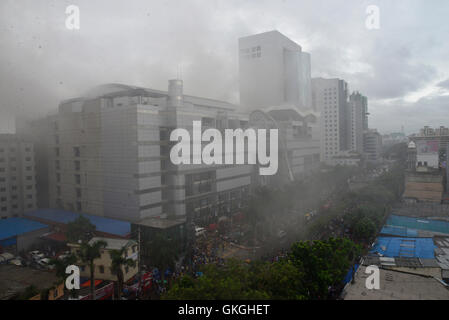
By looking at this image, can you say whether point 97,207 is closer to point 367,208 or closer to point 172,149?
Answer: point 172,149

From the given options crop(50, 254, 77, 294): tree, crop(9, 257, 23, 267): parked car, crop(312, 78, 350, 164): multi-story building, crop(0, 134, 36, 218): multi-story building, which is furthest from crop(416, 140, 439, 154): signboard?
crop(0, 134, 36, 218): multi-story building

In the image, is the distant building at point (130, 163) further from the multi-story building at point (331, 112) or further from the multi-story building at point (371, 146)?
the multi-story building at point (371, 146)

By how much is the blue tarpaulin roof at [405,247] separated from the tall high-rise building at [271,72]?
49749 mm

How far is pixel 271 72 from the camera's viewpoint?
6631 cm

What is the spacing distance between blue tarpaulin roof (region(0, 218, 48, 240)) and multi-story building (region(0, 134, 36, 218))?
5.62 metres

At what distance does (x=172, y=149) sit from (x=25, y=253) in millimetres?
12936

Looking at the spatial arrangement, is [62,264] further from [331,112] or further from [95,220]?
[331,112]

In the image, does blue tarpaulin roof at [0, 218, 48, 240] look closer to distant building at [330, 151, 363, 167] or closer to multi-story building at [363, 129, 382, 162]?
distant building at [330, 151, 363, 167]

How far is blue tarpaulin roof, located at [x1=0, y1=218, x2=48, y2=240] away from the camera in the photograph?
2165cm

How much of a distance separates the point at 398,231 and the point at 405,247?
14.6ft

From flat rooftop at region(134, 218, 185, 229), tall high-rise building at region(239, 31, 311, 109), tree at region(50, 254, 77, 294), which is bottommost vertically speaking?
flat rooftop at region(134, 218, 185, 229)

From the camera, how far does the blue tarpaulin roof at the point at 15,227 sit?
21.6m

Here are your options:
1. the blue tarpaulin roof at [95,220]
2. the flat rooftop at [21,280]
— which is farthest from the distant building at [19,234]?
the flat rooftop at [21,280]

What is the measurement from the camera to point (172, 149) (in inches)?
1014
